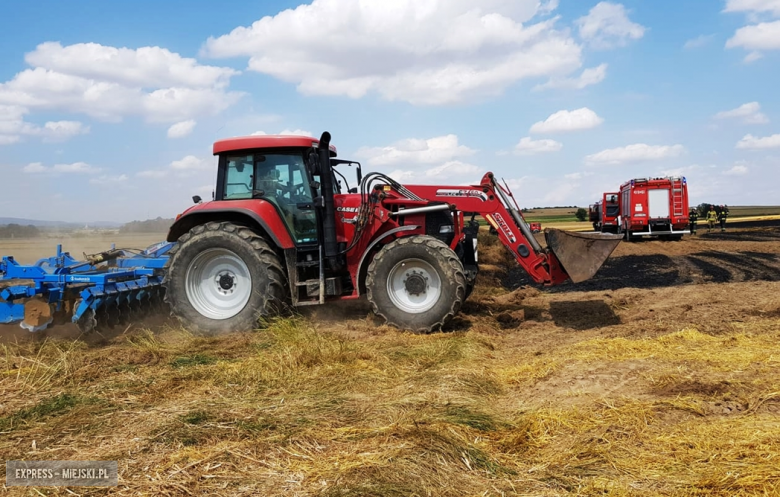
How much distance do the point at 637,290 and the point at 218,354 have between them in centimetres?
757

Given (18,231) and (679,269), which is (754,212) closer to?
(679,269)

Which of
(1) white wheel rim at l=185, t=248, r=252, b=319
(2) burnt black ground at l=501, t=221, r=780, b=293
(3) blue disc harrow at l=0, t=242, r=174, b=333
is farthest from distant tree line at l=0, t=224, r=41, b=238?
(1) white wheel rim at l=185, t=248, r=252, b=319

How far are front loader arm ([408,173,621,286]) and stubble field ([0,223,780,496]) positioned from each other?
2.50ft

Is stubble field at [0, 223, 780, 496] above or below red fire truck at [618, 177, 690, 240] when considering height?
below

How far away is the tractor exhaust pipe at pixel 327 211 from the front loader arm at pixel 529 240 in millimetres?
1249

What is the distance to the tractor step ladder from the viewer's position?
26250mm

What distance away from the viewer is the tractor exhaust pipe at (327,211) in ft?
25.2

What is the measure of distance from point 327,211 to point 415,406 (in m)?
3.89

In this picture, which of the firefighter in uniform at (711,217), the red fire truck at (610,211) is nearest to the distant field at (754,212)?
the firefighter in uniform at (711,217)

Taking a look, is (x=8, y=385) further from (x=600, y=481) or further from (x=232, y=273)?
(x=600, y=481)

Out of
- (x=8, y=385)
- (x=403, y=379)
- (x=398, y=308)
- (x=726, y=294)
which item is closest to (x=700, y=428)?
(x=403, y=379)

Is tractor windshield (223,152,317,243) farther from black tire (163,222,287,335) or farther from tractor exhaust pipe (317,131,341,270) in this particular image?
black tire (163,222,287,335)

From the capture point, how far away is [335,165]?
Answer: 8.74 m

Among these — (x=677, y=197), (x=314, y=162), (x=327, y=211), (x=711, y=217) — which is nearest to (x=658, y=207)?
(x=677, y=197)
